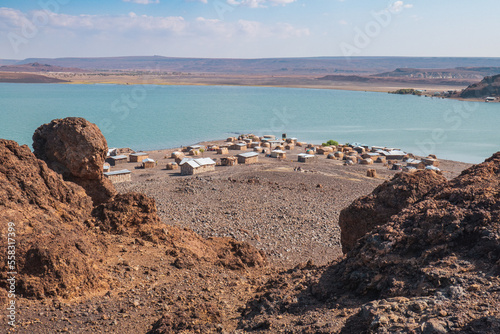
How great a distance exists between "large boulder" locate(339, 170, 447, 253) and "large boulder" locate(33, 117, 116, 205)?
23.6 feet

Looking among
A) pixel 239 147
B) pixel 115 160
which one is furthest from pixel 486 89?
pixel 115 160

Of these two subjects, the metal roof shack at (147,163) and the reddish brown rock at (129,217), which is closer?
the reddish brown rock at (129,217)

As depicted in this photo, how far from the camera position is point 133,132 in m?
75.6

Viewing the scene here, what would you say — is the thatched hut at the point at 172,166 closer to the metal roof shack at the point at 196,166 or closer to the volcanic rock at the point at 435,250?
the metal roof shack at the point at 196,166

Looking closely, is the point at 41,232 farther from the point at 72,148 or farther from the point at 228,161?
the point at 228,161

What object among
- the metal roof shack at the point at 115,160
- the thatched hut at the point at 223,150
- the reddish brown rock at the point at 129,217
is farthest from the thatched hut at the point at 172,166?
the reddish brown rock at the point at 129,217

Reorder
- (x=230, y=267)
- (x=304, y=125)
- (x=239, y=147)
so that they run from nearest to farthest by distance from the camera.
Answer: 1. (x=230, y=267)
2. (x=239, y=147)
3. (x=304, y=125)

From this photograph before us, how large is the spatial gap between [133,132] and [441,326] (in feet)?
244

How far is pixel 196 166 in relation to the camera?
35781 millimetres

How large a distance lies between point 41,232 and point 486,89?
15525 centimetres

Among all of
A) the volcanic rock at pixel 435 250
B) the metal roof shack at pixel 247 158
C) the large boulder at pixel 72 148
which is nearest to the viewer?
the volcanic rock at pixel 435 250

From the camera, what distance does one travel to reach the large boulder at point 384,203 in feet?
36.6

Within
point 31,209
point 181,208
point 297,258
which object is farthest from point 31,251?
point 181,208

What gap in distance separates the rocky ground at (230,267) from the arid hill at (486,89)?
482ft
